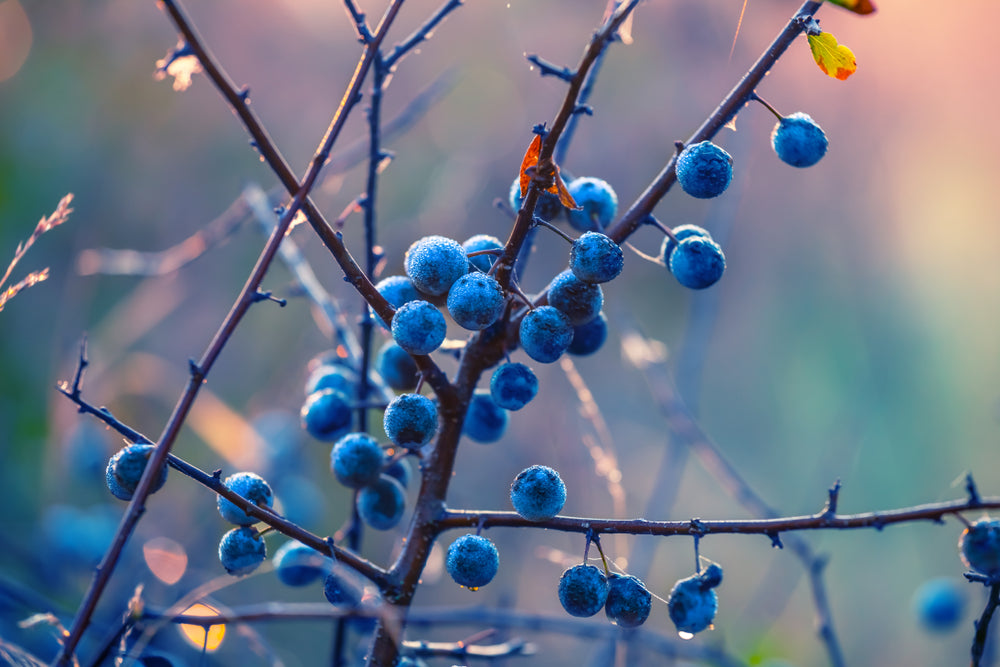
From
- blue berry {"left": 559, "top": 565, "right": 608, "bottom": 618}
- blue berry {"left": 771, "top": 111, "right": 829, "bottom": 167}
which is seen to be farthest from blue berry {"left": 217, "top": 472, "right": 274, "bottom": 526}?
blue berry {"left": 771, "top": 111, "right": 829, "bottom": 167}

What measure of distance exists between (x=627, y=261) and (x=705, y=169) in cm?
281

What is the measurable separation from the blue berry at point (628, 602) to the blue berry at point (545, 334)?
0.27 meters

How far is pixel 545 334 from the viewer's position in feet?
2.44

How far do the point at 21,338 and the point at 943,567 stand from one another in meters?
4.26

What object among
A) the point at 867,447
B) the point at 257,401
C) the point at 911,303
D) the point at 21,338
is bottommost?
the point at 257,401

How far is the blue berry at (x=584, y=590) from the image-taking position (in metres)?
0.75

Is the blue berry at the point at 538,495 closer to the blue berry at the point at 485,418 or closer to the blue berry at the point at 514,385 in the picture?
the blue berry at the point at 514,385

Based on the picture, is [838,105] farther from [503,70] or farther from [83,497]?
[83,497]

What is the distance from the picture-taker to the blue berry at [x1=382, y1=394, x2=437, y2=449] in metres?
0.75

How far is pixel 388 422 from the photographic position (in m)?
0.76

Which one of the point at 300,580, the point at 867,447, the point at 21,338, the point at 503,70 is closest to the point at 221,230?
the point at 300,580

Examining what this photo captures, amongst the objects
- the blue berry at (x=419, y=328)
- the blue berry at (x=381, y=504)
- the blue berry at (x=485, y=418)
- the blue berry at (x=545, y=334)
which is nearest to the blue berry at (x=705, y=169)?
the blue berry at (x=545, y=334)

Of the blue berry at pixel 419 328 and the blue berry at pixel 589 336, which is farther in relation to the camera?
the blue berry at pixel 589 336

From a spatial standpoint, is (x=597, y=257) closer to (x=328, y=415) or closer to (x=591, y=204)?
(x=591, y=204)
